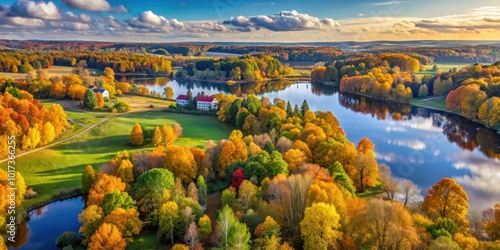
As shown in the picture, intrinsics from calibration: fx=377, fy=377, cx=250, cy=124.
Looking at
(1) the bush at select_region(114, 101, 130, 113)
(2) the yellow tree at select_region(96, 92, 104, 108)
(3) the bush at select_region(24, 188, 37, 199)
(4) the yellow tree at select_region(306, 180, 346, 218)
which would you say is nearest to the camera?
(4) the yellow tree at select_region(306, 180, 346, 218)

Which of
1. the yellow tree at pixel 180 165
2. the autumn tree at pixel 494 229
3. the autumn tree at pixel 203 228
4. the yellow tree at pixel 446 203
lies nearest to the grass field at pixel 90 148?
the yellow tree at pixel 180 165

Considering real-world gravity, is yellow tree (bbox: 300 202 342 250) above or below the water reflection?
above

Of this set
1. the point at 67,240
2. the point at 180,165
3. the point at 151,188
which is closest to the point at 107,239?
the point at 67,240

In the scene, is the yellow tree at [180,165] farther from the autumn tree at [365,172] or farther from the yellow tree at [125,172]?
the autumn tree at [365,172]

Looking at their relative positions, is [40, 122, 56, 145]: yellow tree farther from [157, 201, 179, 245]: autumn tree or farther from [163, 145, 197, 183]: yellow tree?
[157, 201, 179, 245]: autumn tree

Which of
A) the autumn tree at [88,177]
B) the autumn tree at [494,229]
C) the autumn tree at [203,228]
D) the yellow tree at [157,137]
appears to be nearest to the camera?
the autumn tree at [494,229]

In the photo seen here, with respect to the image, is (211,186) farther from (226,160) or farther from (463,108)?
(463,108)

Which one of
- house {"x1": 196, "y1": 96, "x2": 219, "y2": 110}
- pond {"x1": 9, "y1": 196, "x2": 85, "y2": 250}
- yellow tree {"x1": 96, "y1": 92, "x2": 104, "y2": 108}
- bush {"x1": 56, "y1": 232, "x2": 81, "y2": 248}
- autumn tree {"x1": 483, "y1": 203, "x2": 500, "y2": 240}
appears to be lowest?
pond {"x1": 9, "y1": 196, "x2": 85, "y2": 250}

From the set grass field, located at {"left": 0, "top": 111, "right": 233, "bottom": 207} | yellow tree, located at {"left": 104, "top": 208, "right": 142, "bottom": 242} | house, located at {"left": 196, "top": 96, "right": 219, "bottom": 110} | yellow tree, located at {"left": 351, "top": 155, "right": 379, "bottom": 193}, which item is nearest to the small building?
grass field, located at {"left": 0, "top": 111, "right": 233, "bottom": 207}
